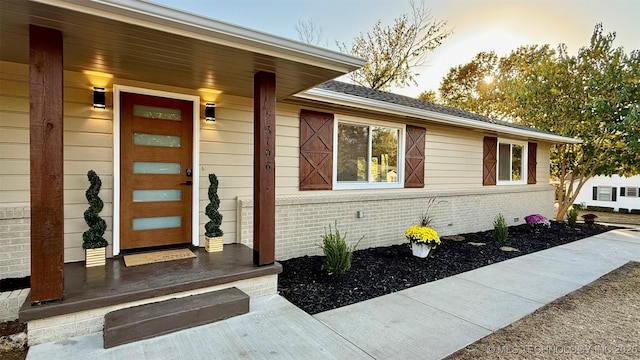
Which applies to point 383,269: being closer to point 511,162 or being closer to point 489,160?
point 489,160

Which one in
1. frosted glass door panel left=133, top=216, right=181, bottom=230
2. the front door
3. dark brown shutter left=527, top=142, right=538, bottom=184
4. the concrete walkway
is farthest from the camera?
dark brown shutter left=527, top=142, right=538, bottom=184

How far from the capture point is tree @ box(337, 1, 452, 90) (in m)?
16.4

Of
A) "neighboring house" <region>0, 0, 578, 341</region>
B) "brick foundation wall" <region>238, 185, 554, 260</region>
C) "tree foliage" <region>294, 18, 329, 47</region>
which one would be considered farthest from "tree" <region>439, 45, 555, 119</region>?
"neighboring house" <region>0, 0, 578, 341</region>

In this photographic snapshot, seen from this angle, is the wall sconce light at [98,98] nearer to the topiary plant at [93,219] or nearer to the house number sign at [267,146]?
the topiary plant at [93,219]

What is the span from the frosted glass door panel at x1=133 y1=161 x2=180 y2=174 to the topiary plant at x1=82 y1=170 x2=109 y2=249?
57cm

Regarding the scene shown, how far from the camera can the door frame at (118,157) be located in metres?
3.84

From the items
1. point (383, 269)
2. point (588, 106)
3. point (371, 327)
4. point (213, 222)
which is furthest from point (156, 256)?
point (588, 106)

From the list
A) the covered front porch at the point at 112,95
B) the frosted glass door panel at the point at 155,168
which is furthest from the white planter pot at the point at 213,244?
the frosted glass door panel at the point at 155,168

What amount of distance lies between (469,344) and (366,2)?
38.9 feet

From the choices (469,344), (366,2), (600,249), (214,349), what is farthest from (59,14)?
(366,2)

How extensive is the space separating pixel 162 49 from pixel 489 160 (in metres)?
8.35

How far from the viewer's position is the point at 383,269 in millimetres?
4840

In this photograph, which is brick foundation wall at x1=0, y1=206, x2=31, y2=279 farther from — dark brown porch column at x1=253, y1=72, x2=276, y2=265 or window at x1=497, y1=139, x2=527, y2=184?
window at x1=497, y1=139, x2=527, y2=184

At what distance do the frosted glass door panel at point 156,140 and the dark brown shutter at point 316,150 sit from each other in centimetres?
192
